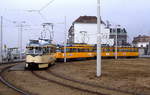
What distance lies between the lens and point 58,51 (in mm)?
45344

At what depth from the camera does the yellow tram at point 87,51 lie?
149 feet

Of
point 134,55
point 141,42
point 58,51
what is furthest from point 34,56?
point 141,42

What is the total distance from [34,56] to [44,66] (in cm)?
184

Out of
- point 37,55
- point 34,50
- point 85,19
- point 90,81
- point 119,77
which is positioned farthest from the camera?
point 85,19

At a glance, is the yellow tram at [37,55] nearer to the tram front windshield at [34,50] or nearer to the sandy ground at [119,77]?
the tram front windshield at [34,50]

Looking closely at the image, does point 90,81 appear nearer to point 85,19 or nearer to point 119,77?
point 119,77

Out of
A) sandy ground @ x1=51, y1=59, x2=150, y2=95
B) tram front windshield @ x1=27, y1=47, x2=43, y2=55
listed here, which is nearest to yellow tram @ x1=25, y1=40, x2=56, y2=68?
tram front windshield @ x1=27, y1=47, x2=43, y2=55

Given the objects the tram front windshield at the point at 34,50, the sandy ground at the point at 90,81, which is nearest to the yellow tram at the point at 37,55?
the tram front windshield at the point at 34,50

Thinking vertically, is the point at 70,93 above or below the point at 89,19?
below

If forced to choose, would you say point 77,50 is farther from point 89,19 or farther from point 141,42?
point 141,42

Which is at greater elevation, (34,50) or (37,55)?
(34,50)

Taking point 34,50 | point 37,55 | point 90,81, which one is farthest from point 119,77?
point 34,50

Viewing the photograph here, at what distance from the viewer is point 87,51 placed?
50469mm

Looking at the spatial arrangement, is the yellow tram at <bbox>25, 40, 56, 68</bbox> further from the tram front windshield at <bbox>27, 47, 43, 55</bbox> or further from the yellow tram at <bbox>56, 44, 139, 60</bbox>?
the yellow tram at <bbox>56, 44, 139, 60</bbox>
